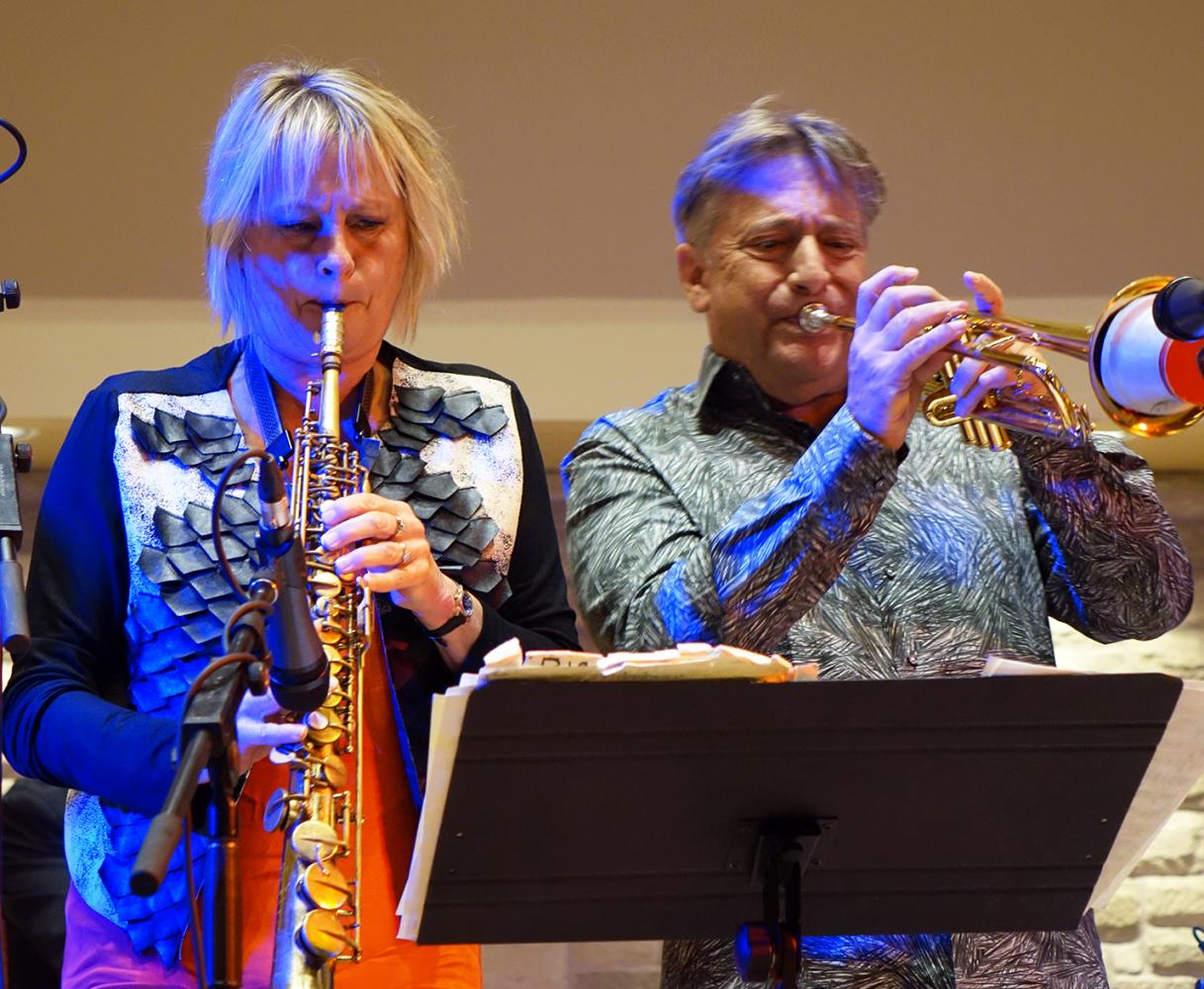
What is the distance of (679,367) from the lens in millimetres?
3600

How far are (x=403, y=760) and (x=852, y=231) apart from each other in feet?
3.69

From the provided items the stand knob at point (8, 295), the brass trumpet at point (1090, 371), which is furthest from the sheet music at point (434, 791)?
the brass trumpet at point (1090, 371)

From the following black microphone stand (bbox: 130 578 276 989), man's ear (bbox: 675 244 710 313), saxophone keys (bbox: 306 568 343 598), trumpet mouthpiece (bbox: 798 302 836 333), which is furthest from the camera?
man's ear (bbox: 675 244 710 313)

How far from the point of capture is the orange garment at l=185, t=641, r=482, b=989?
1.93 metres

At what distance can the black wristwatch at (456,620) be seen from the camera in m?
2.05

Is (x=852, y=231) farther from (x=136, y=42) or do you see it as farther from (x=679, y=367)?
(x=136, y=42)

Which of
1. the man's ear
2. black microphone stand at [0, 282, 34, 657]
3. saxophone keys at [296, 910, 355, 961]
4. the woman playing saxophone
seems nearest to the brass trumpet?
the man's ear

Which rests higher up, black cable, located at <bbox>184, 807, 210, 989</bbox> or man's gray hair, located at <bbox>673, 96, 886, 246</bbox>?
man's gray hair, located at <bbox>673, 96, 886, 246</bbox>

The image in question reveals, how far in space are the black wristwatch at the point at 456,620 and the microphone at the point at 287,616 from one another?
1.57ft

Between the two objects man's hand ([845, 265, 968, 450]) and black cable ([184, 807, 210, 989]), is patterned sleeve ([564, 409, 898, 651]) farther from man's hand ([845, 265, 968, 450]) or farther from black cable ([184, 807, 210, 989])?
black cable ([184, 807, 210, 989])

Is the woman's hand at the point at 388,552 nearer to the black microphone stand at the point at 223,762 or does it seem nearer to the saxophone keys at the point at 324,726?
the saxophone keys at the point at 324,726

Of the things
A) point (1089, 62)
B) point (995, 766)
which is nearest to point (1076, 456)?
point (995, 766)

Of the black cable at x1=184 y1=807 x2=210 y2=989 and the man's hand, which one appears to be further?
the man's hand

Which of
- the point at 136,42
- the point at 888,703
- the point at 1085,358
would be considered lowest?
the point at 888,703
